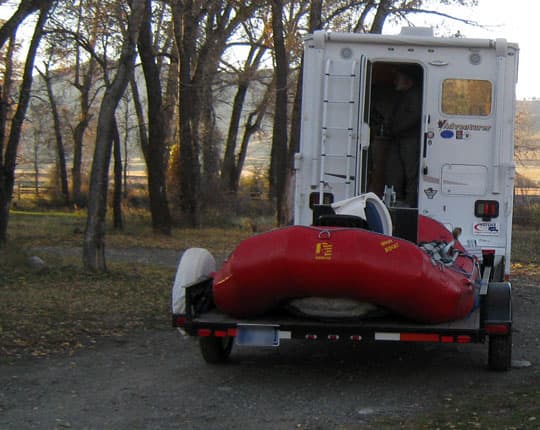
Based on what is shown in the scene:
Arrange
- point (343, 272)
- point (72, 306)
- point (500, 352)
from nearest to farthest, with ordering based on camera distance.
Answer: point (343, 272) → point (500, 352) → point (72, 306)

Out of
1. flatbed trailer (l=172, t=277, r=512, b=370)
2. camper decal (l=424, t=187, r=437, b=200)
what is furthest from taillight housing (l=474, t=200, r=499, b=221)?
flatbed trailer (l=172, t=277, r=512, b=370)

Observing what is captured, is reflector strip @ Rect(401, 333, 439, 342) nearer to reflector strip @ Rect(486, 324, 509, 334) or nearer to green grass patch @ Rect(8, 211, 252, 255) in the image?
reflector strip @ Rect(486, 324, 509, 334)

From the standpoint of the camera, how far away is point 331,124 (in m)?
10.6

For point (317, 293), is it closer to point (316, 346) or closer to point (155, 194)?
point (316, 346)

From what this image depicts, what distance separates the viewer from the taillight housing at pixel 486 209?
10625mm

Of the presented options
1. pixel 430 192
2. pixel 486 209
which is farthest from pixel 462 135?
pixel 486 209

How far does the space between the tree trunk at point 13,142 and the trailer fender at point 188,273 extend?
9.73 metres

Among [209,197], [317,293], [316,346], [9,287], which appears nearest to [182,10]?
[209,197]

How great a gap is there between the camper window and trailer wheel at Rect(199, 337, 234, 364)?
12.9ft

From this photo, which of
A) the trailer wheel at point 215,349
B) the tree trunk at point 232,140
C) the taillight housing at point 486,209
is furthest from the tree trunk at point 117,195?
the trailer wheel at point 215,349

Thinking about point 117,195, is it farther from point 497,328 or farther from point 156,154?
point 497,328

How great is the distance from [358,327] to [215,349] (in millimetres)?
1534

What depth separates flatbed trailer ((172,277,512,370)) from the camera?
290 inches

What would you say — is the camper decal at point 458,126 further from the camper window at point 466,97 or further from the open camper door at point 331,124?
the open camper door at point 331,124
